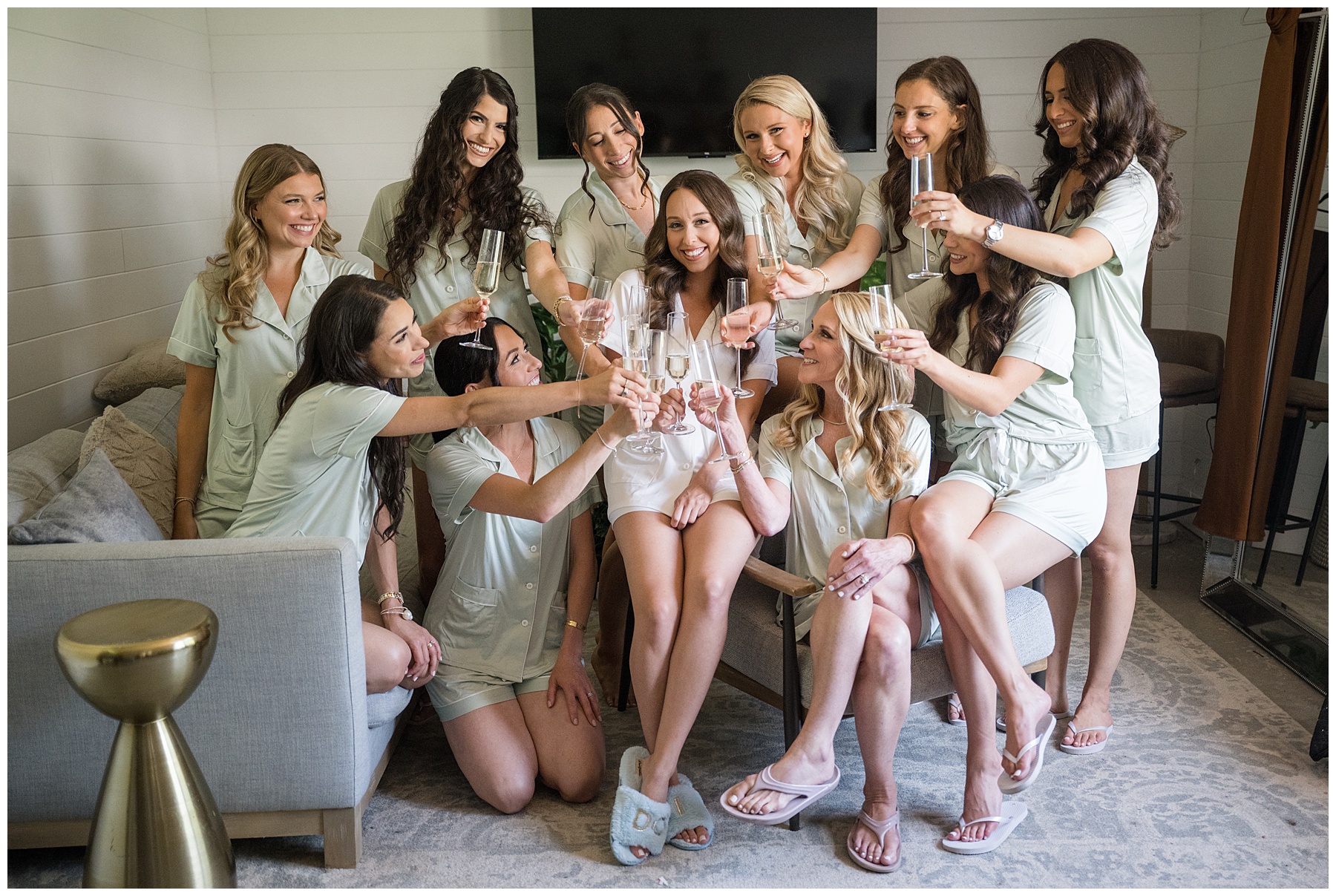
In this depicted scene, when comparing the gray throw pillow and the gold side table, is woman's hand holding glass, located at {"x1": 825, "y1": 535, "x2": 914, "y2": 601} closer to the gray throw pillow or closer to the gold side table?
the gold side table

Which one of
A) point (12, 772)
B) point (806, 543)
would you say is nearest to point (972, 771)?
point (806, 543)

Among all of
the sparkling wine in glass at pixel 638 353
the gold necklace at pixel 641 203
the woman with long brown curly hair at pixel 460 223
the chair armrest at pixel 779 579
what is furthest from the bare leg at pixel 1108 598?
the woman with long brown curly hair at pixel 460 223

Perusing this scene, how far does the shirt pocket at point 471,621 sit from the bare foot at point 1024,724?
1.23 m

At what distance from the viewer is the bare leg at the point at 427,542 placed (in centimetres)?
322

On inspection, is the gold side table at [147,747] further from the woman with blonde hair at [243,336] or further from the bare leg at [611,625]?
the bare leg at [611,625]

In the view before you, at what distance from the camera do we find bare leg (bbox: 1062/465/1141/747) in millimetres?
2936

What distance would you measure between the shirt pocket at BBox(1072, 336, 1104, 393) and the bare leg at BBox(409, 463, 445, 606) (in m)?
1.77

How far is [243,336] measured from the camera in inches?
114

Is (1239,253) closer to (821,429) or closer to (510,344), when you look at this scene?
(821,429)

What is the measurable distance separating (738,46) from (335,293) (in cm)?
281

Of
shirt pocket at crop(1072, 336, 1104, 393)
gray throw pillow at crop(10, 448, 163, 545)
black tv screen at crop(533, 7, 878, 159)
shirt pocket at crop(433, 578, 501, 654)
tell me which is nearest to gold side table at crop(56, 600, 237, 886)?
gray throw pillow at crop(10, 448, 163, 545)

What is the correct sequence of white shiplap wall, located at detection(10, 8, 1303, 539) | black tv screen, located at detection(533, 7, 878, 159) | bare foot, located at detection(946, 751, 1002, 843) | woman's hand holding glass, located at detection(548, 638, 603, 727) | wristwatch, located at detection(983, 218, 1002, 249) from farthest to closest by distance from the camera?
1. black tv screen, located at detection(533, 7, 878, 159)
2. white shiplap wall, located at detection(10, 8, 1303, 539)
3. woman's hand holding glass, located at detection(548, 638, 603, 727)
4. wristwatch, located at detection(983, 218, 1002, 249)
5. bare foot, located at detection(946, 751, 1002, 843)

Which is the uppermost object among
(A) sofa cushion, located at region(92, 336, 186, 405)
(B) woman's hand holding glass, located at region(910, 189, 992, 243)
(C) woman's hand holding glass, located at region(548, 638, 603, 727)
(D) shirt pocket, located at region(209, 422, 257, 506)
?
(B) woman's hand holding glass, located at region(910, 189, 992, 243)

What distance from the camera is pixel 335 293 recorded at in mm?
2516
